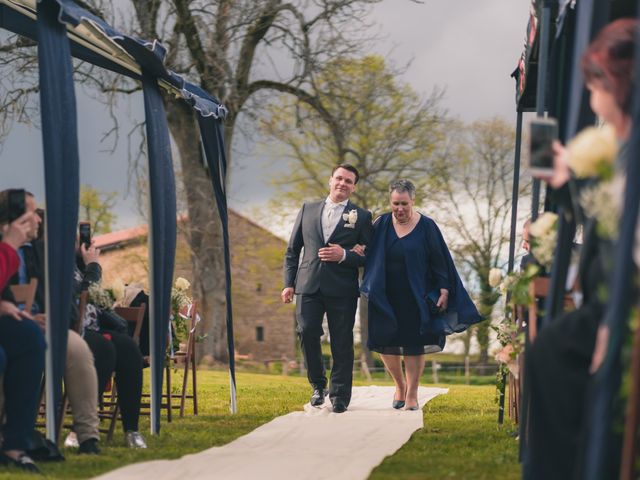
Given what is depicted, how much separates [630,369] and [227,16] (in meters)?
18.9

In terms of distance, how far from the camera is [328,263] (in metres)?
9.80

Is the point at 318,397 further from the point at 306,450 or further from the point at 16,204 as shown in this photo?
the point at 16,204

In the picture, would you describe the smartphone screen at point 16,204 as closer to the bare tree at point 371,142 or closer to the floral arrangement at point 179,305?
the floral arrangement at point 179,305

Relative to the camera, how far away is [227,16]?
2177 cm

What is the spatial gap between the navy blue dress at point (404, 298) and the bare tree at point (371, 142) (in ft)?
52.0

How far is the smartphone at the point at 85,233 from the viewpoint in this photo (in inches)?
285

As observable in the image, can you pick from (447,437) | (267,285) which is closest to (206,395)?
(447,437)

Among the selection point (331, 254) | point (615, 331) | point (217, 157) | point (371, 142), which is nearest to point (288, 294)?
point (331, 254)

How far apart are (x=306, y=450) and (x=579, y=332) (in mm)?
3349

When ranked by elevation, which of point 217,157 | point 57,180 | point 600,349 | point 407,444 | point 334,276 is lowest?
point 407,444

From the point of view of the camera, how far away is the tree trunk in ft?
76.0

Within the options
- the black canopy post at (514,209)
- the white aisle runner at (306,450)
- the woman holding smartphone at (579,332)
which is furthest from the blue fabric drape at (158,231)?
the woman holding smartphone at (579,332)

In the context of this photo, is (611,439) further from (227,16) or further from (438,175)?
(438,175)

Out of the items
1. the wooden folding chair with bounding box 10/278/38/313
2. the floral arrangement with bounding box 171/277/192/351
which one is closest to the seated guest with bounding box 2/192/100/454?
the wooden folding chair with bounding box 10/278/38/313
